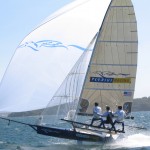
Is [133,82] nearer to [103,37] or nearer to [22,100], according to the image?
[103,37]

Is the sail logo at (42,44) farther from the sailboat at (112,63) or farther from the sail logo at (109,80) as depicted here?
the sail logo at (109,80)

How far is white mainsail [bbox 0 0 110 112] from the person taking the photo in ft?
62.4

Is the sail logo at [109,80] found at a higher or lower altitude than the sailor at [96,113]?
higher

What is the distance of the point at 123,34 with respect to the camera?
23.1 m

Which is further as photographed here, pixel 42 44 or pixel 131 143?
pixel 131 143

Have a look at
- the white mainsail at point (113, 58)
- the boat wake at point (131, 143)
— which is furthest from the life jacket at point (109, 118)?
the white mainsail at point (113, 58)

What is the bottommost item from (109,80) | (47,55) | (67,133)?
(67,133)

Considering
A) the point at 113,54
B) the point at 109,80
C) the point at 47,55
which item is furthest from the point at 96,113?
the point at 47,55

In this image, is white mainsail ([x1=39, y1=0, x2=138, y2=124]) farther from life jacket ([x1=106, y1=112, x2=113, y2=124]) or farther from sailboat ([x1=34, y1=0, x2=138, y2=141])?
life jacket ([x1=106, y1=112, x2=113, y2=124])

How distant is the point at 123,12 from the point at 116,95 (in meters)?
4.53

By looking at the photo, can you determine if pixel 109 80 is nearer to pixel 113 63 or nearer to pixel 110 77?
pixel 110 77

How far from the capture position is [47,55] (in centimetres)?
2002

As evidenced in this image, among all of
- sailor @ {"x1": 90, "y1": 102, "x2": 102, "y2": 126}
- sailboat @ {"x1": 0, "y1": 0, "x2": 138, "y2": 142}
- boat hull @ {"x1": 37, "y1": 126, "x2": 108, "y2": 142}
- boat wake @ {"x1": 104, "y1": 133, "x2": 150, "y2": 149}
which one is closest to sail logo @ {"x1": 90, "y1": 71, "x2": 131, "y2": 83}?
sailboat @ {"x1": 0, "y1": 0, "x2": 138, "y2": 142}

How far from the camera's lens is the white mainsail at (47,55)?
19031mm
